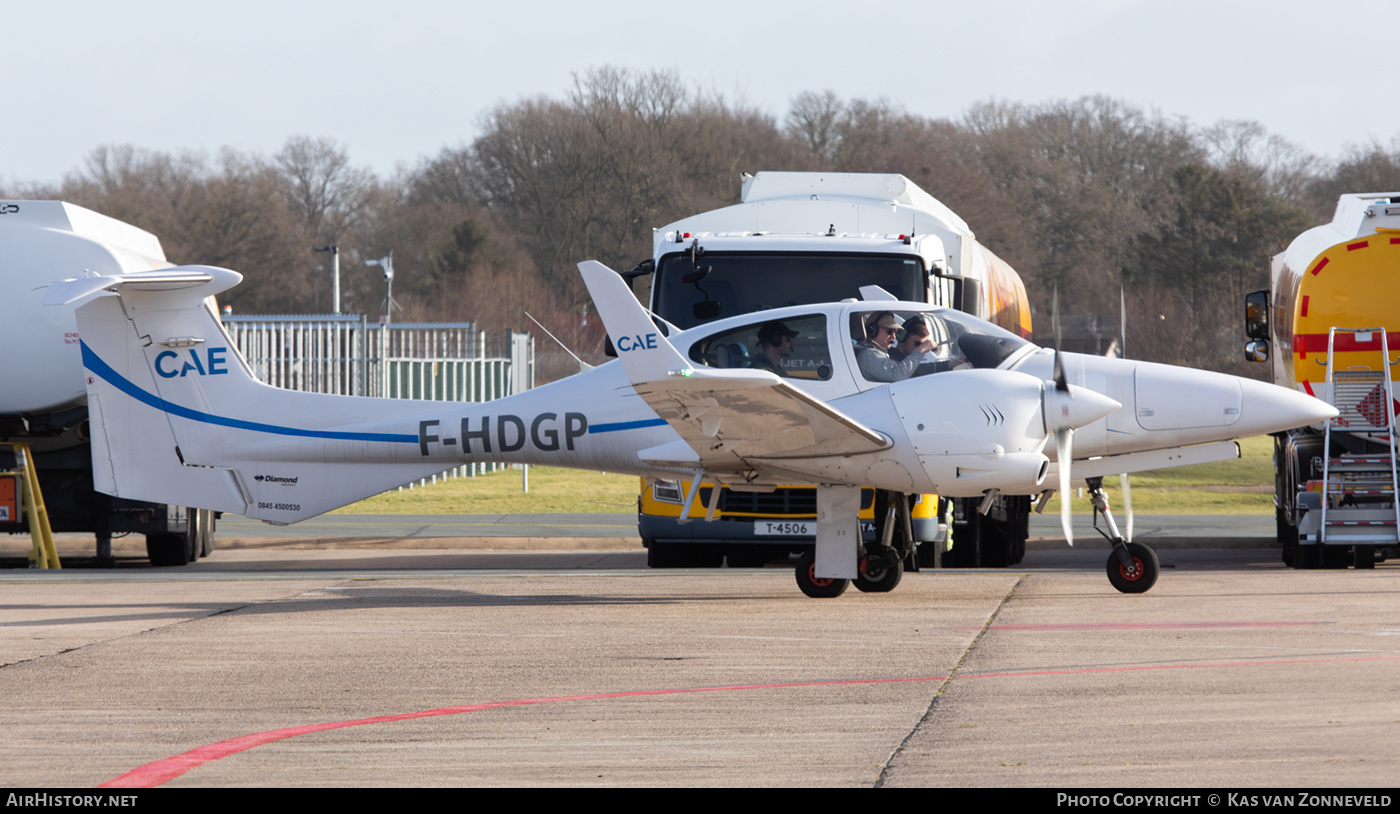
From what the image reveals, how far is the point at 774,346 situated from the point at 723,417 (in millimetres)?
1002

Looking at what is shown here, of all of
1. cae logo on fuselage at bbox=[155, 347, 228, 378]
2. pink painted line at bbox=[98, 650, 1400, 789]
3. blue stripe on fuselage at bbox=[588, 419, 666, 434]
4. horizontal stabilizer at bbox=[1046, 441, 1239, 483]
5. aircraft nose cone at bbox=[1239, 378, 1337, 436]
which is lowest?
pink painted line at bbox=[98, 650, 1400, 789]

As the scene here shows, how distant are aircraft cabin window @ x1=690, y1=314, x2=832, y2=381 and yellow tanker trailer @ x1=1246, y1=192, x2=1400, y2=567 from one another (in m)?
5.75

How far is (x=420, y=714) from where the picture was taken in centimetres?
629

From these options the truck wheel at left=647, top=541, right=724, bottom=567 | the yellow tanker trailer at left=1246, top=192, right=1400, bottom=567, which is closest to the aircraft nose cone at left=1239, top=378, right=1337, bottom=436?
the yellow tanker trailer at left=1246, top=192, right=1400, bottom=567

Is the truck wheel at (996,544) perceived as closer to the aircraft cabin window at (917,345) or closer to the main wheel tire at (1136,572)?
the main wheel tire at (1136,572)

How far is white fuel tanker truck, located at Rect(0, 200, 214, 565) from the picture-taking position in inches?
508

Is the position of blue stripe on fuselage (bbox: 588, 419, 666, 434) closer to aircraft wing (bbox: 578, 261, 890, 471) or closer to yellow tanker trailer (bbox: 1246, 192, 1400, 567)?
aircraft wing (bbox: 578, 261, 890, 471)

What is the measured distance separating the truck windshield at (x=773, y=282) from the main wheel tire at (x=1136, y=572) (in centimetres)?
304

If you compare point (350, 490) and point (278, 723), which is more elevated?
point (350, 490)

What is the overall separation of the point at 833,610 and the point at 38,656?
194 inches

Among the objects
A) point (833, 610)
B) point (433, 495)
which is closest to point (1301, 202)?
point (433, 495)

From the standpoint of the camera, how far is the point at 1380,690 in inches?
247

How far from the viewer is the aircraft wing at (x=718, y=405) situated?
8.43 metres

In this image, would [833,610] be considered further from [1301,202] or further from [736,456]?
[1301,202]
